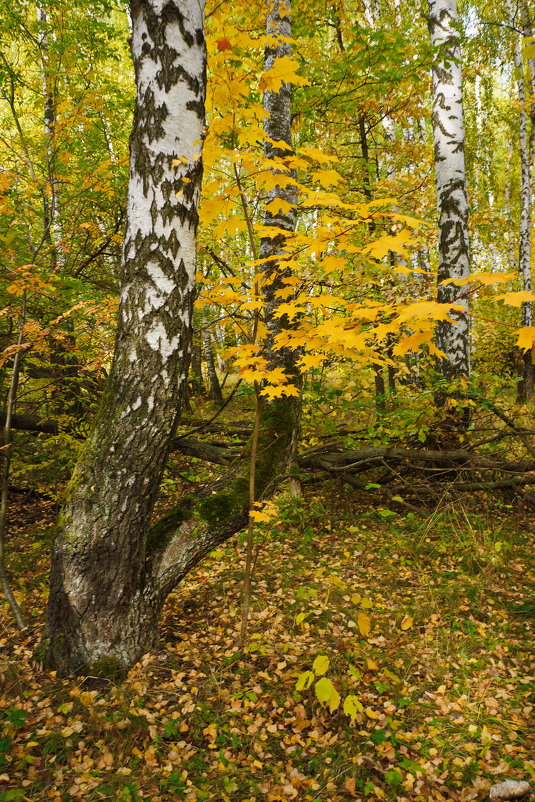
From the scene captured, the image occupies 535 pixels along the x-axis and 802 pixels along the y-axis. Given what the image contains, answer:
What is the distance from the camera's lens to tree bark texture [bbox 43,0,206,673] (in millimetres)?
2320

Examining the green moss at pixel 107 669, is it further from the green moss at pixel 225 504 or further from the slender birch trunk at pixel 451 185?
the slender birch trunk at pixel 451 185

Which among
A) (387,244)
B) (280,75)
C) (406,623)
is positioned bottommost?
(406,623)

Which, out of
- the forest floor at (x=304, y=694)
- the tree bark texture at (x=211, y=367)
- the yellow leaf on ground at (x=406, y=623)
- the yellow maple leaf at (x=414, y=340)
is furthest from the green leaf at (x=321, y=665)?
the tree bark texture at (x=211, y=367)

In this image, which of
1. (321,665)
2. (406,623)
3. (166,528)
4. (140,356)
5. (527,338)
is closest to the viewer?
(527,338)

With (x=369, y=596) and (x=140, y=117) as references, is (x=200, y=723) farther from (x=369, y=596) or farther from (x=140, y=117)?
(x=140, y=117)

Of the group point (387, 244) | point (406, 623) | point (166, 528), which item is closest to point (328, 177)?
point (387, 244)

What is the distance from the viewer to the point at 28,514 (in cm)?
536

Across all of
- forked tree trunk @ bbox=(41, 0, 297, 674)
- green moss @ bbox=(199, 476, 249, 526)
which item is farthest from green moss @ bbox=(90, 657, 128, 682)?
green moss @ bbox=(199, 476, 249, 526)

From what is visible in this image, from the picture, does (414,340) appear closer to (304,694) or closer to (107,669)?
(304,694)

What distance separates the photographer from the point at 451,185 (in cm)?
483

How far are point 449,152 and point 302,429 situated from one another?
385 cm

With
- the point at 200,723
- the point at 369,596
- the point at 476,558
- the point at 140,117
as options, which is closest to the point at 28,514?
the point at 200,723

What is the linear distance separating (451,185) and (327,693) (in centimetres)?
532

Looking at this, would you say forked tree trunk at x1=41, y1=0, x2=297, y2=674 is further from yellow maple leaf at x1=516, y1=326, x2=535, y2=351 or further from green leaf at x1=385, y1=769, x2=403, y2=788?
yellow maple leaf at x1=516, y1=326, x2=535, y2=351
